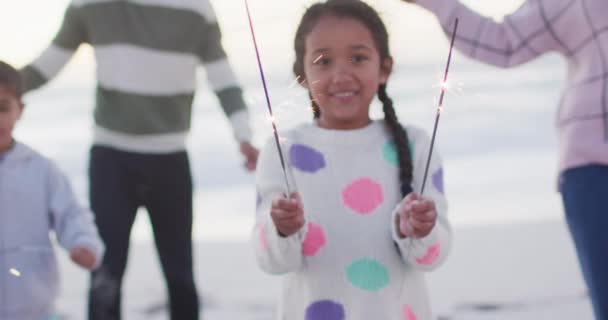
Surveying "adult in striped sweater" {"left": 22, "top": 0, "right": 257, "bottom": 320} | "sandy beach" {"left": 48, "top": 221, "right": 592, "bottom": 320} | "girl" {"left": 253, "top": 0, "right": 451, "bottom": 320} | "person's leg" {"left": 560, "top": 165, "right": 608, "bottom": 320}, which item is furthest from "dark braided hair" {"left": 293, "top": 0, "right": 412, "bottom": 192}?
"sandy beach" {"left": 48, "top": 221, "right": 592, "bottom": 320}

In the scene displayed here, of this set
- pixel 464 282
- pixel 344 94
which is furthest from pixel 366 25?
pixel 464 282

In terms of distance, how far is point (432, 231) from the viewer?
7.25ft

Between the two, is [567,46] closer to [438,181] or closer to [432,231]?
A: [438,181]

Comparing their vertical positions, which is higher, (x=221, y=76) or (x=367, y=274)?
(x=221, y=76)

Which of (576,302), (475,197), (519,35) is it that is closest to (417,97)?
(475,197)

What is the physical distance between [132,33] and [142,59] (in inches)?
3.7

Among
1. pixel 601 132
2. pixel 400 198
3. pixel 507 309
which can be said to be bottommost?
pixel 507 309

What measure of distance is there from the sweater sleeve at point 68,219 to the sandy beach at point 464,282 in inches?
59.1

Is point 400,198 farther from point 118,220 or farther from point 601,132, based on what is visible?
point 118,220

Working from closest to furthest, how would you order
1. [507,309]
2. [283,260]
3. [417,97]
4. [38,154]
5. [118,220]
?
1. [283,260]
2. [38,154]
3. [118,220]
4. [507,309]
5. [417,97]

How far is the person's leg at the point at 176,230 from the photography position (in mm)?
3344

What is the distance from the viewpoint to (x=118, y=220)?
3217mm

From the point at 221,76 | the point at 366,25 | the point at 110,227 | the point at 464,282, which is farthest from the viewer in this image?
the point at 464,282

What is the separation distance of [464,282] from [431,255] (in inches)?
97.7
